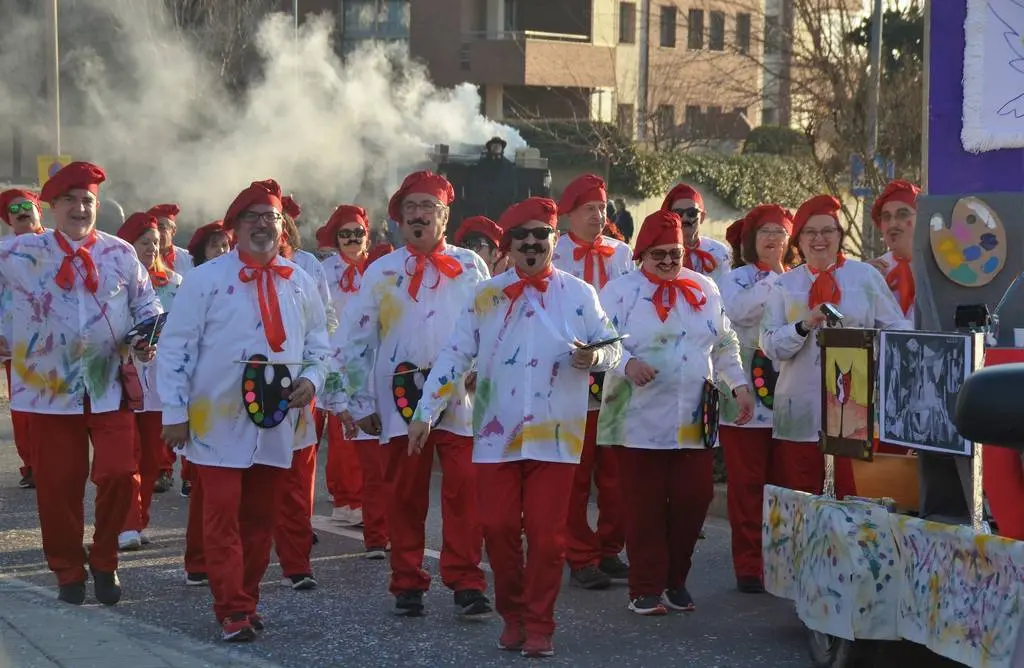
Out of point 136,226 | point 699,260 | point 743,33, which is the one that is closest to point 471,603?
point 699,260

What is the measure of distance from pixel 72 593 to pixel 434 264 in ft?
7.77

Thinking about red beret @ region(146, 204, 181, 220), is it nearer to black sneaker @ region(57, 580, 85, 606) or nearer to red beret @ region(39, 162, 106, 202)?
red beret @ region(39, 162, 106, 202)

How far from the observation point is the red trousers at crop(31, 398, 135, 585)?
8.59 meters

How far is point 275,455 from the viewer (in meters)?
7.90

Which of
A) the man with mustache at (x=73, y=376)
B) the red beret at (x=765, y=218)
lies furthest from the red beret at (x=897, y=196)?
the man with mustache at (x=73, y=376)

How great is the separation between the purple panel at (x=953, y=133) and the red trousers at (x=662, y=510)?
2.07 metres

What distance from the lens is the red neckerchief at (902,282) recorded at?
9.61 metres

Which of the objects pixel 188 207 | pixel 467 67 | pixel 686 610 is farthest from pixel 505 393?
pixel 467 67

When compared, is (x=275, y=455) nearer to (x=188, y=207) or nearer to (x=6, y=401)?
(x=6, y=401)

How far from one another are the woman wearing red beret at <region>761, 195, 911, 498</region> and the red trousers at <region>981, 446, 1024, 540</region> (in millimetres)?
3130

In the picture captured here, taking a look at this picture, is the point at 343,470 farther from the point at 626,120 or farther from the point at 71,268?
the point at 626,120

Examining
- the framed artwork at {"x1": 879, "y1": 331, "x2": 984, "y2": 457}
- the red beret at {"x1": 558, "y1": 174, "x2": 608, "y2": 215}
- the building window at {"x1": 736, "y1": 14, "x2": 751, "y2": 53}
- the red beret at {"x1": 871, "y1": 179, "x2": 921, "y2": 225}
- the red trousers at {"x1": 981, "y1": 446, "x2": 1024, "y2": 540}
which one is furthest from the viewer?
the building window at {"x1": 736, "y1": 14, "x2": 751, "y2": 53}

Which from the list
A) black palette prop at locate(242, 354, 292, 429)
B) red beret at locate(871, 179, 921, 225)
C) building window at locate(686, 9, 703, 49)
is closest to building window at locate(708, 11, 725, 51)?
building window at locate(686, 9, 703, 49)

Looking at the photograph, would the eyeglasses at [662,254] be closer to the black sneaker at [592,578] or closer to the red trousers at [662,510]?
the red trousers at [662,510]
